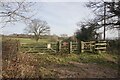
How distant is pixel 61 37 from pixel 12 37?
47.6 feet

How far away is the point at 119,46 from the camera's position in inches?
1017

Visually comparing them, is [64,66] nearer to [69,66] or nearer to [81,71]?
[69,66]

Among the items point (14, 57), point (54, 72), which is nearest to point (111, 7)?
point (54, 72)

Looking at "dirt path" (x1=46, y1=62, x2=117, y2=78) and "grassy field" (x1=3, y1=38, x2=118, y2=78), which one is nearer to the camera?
"grassy field" (x1=3, y1=38, x2=118, y2=78)

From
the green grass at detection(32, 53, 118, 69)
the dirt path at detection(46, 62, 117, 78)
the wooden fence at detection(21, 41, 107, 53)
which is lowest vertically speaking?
the dirt path at detection(46, 62, 117, 78)

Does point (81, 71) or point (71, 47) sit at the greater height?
point (71, 47)

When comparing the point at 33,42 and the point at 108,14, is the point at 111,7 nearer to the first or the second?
the point at 108,14

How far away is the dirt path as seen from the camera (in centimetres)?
1425

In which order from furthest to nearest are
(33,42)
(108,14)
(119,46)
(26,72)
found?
(108,14), (119,46), (33,42), (26,72)

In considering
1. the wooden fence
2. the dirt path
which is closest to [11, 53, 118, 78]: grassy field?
the dirt path

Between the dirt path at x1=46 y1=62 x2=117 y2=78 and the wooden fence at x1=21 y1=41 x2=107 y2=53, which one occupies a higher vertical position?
the wooden fence at x1=21 y1=41 x2=107 y2=53

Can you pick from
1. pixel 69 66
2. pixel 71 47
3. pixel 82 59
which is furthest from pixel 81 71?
pixel 71 47

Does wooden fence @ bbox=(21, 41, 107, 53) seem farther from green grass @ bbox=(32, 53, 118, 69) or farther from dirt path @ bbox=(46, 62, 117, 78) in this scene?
dirt path @ bbox=(46, 62, 117, 78)

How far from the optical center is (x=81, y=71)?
15.5 metres
